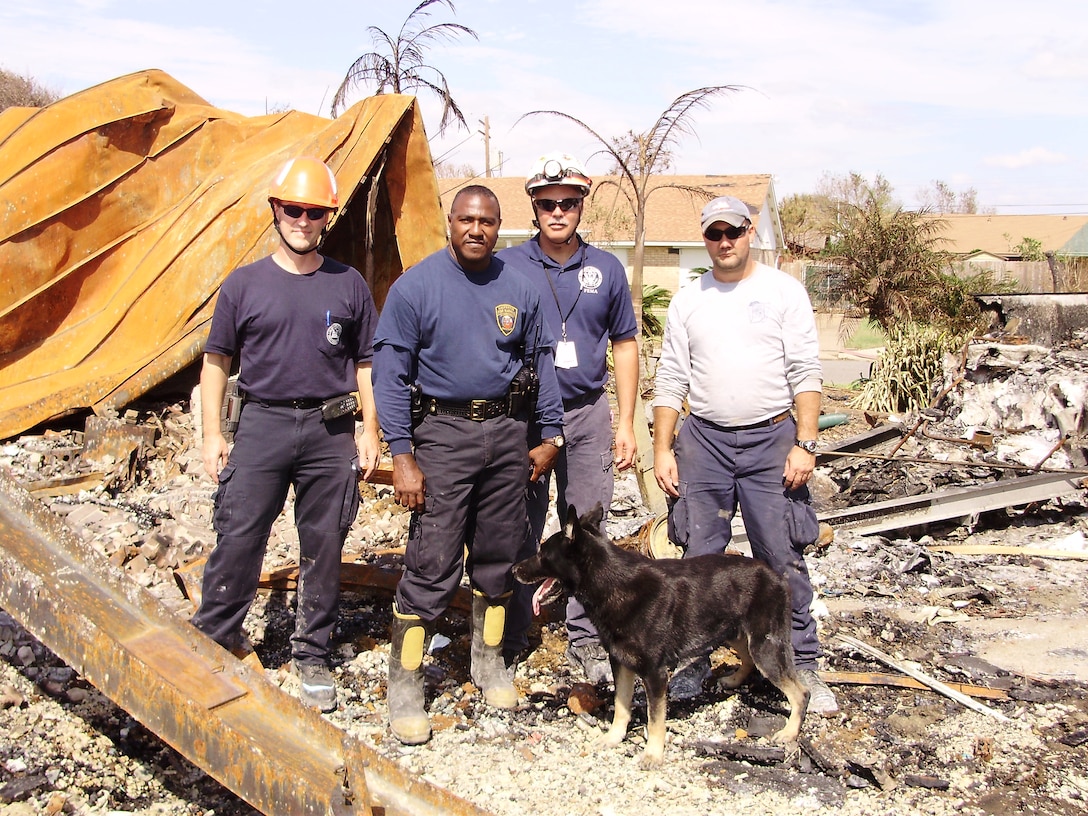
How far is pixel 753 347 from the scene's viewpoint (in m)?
3.89

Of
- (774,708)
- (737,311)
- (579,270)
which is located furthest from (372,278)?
(774,708)

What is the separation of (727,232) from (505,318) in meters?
1.03

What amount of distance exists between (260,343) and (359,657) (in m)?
1.65

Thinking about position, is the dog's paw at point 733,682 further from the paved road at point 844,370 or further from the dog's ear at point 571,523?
the paved road at point 844,370

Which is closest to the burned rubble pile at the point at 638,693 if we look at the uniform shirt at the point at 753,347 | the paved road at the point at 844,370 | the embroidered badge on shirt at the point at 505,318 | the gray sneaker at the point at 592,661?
the gray sneaker at the point at 592,661

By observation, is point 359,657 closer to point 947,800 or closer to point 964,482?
point 947,800

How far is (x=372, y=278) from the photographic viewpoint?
28.2 feet

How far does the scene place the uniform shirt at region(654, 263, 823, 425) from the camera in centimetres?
386

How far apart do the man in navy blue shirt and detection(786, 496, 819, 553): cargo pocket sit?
1113 mm

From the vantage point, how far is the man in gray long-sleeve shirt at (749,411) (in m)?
3.85

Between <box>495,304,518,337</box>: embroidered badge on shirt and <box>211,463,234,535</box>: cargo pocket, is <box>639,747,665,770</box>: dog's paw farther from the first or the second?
<box>211,463,234,535</box>: cargo pocket

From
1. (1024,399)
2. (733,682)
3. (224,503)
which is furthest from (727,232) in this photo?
(1024,399)

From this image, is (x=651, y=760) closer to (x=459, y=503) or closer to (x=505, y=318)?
(x=459, y=503)

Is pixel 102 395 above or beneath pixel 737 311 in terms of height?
beneath
